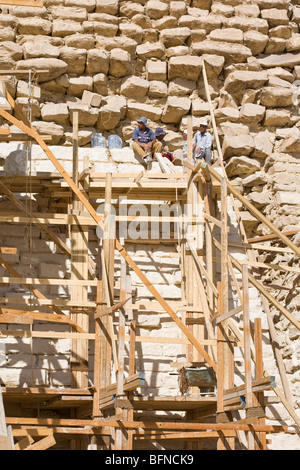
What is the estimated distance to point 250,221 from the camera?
1458cm

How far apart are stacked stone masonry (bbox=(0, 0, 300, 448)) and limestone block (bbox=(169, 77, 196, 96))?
18mm

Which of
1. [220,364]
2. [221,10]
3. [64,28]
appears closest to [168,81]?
[221,10]

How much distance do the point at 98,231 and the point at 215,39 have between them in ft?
14.6

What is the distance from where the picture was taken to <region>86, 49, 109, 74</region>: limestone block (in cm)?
Answer: 1577

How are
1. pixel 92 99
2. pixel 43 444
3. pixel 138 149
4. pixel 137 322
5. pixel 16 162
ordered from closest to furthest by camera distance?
pixel 43 444, pixel 137 322, pixel 16 162, pixel 138 149, pixel 92 99

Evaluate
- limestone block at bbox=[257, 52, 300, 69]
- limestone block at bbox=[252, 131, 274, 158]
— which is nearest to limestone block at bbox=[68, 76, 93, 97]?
limestone block at bbox=[252, 131, 274, 158]

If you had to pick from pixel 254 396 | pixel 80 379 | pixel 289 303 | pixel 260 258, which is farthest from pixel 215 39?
pixel 254 396

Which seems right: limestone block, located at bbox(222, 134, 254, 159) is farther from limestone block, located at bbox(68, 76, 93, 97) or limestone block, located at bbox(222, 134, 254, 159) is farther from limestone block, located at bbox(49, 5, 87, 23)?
limestone block, located at bbox(49, 5, 87, 23)

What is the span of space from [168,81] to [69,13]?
1.86 m

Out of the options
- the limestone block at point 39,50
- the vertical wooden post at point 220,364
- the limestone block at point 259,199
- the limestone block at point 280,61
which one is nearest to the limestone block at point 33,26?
the limestone block at point 39,50

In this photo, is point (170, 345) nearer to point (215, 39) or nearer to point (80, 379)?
point (80, 379)

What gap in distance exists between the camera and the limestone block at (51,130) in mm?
15070

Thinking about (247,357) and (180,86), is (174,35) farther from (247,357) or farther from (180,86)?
(247,357)

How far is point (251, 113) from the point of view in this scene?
15.7m
